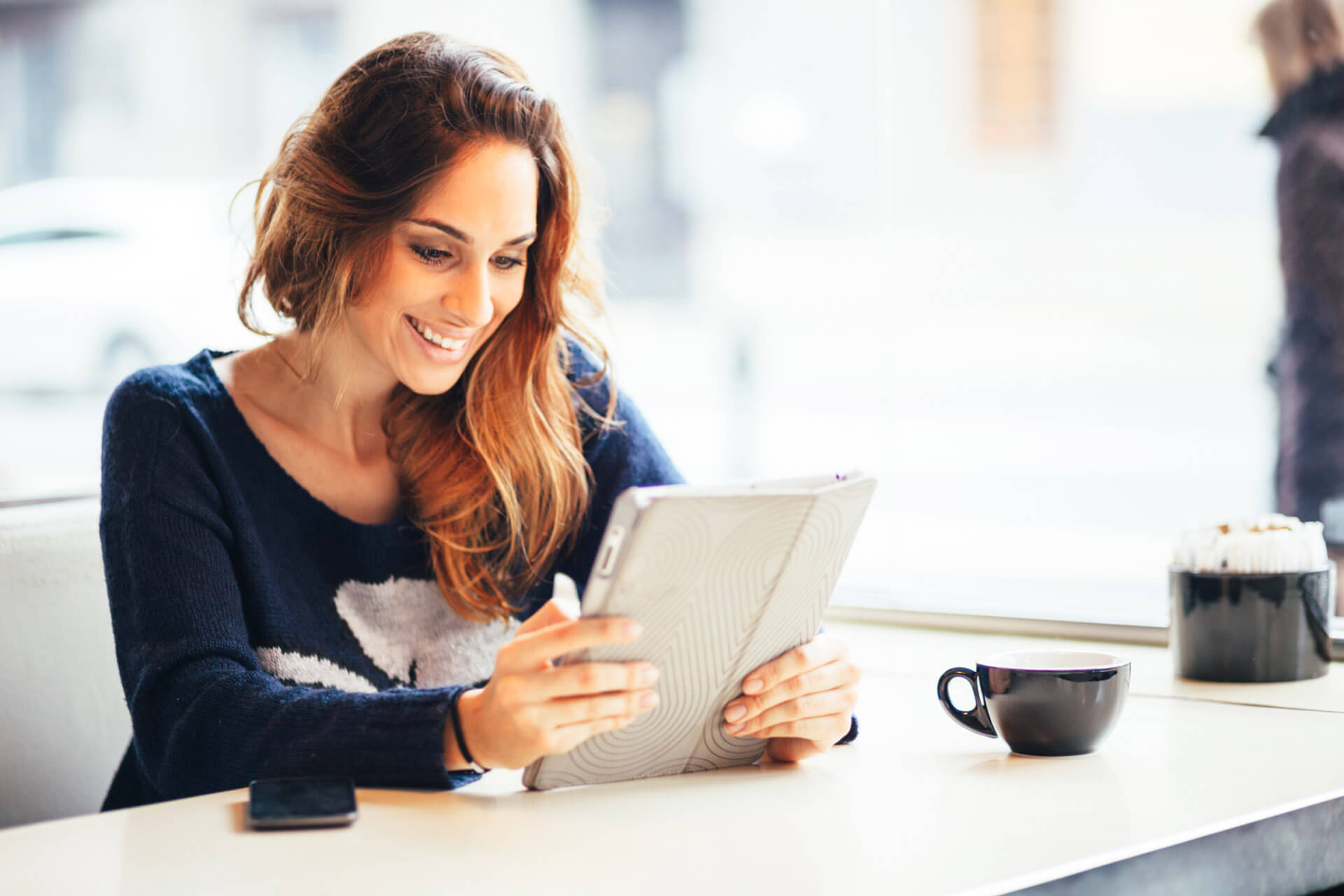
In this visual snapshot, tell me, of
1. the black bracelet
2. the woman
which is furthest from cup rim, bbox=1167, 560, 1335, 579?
the black bracelet

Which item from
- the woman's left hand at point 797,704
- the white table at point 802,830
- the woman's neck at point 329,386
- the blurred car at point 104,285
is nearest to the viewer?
the white table at point 802,830

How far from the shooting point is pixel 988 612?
154cm

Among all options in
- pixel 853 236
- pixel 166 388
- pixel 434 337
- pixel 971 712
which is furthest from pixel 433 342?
pixel 853 236

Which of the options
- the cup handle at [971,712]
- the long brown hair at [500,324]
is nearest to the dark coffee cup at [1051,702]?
the cup handle at [971,712]

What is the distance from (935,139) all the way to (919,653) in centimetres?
746

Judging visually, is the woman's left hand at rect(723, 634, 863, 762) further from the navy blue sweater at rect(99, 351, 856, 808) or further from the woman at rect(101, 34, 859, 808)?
the navy blue sweater at rect(99, 351, 856, 808)

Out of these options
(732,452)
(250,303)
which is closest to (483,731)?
(250,303)

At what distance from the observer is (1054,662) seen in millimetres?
976

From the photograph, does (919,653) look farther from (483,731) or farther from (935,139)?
(935,139)

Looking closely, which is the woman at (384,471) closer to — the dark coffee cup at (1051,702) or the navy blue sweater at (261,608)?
the navy blue sweater at (261,608)

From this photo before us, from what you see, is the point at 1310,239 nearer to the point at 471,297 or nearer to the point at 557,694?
the point at 471,297

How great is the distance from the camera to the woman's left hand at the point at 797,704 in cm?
92

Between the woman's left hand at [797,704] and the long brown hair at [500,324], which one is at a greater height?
the long brown hair at [500,324]

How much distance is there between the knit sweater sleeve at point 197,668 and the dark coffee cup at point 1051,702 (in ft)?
1.27
